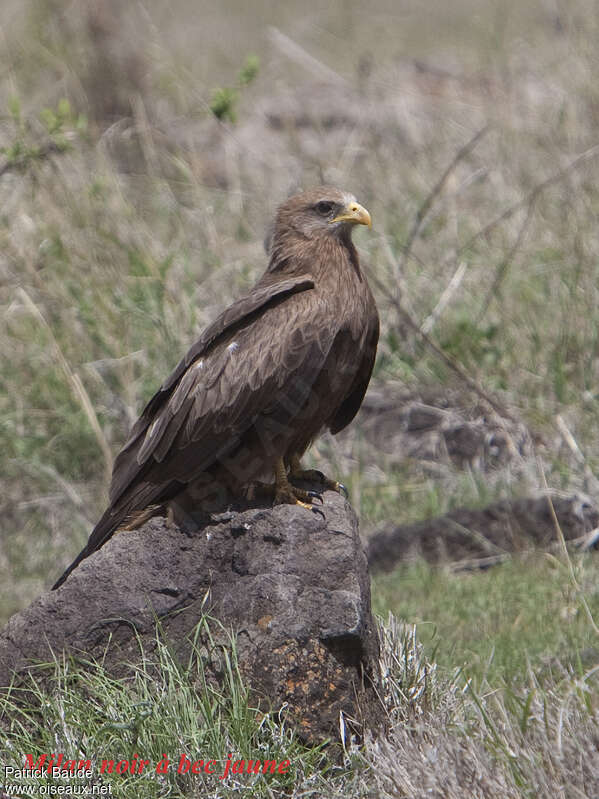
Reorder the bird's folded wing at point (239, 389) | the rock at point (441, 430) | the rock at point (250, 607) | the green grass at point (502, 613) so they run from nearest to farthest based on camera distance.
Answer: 1. the rock at point (250, 607)
2. the bird's folded wing at point (239, 389)
3. the green grass at point (502, 613)
4. the rock at point (441, 430)

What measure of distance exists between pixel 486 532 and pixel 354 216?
93.7 inches

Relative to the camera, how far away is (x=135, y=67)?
10289 mm

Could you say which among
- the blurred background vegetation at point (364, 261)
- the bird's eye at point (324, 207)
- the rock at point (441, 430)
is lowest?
the rock at point (441, 430)

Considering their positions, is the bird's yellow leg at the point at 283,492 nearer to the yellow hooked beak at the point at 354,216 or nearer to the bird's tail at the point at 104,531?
the bird's tail at the point at 104,531

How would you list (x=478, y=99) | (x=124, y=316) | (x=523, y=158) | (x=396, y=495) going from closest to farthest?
(x=396, y=495)
(x=124, y=316)
(x=523, y=158)
(x=478, y=99)

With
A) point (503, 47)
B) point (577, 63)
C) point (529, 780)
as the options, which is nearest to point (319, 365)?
point (529, 780)

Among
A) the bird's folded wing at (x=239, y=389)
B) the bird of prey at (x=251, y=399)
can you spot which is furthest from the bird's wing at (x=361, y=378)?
the bird's folded wing at (x=239, y=389)

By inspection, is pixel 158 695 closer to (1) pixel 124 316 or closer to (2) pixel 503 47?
(1) pixel 124 316

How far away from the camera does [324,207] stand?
4.77 metres

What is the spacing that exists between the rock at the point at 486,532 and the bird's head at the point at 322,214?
2.27 meters

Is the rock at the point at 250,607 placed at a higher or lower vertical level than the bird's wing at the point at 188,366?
lower

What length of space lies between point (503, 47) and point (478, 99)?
0.66 metres

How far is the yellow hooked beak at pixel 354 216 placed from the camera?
471 centimetres


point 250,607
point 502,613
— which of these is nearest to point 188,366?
point 250,607
